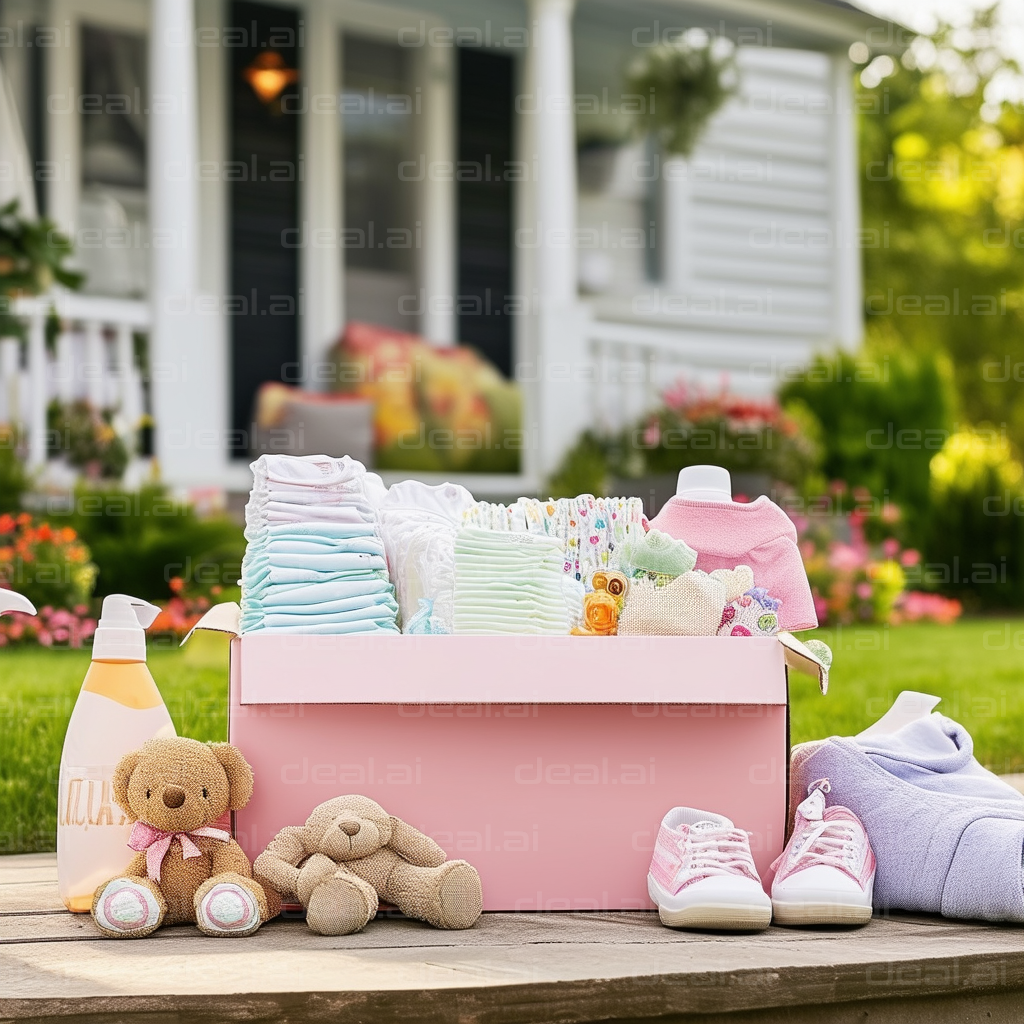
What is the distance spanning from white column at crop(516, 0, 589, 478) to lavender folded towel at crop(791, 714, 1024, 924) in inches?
203

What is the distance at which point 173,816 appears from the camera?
1963 millimetres

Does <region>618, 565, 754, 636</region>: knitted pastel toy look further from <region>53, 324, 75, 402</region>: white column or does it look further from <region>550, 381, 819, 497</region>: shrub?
<region>550, 381, 819, 497</region>: shrub

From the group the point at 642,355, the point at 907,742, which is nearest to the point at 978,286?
the point at 642,355

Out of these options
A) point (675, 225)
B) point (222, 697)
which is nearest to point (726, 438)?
point (675, 225)

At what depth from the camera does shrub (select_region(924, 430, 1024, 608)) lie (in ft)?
28.5

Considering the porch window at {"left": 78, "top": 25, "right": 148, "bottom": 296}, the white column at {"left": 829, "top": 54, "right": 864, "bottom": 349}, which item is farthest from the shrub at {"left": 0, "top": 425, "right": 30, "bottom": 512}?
the white column at {"left": 829, "top": 54, "right": 864, "bottom": 349}

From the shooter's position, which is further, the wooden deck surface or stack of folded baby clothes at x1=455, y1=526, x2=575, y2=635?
stack of folded baby clothes at x1=455, y1=526, x2=575, y2=635

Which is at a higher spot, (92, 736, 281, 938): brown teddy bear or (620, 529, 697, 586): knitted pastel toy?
(620, 529, 697, 586): knitted pastel toy

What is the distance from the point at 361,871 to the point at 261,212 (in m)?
6.68

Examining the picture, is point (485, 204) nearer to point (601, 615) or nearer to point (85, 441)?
point (85, 441)

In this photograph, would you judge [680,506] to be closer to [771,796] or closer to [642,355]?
[771,796]

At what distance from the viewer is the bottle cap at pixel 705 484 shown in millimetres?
2395

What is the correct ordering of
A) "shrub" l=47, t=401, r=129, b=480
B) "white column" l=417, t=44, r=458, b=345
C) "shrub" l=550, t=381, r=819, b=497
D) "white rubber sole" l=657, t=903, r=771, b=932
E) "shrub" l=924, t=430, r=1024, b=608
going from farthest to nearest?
"shrub" l=924, t=430, r=1024, b=608 → "white column" l=417, t=44, r=458, b=345 → "shrub" l=550, t=381, r=819, b=497 → "shrub" l=47, t=401, r=129, b=480 → "white rubber sole" l=657, t=903, r=771, b=932

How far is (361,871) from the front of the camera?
6.57ft
